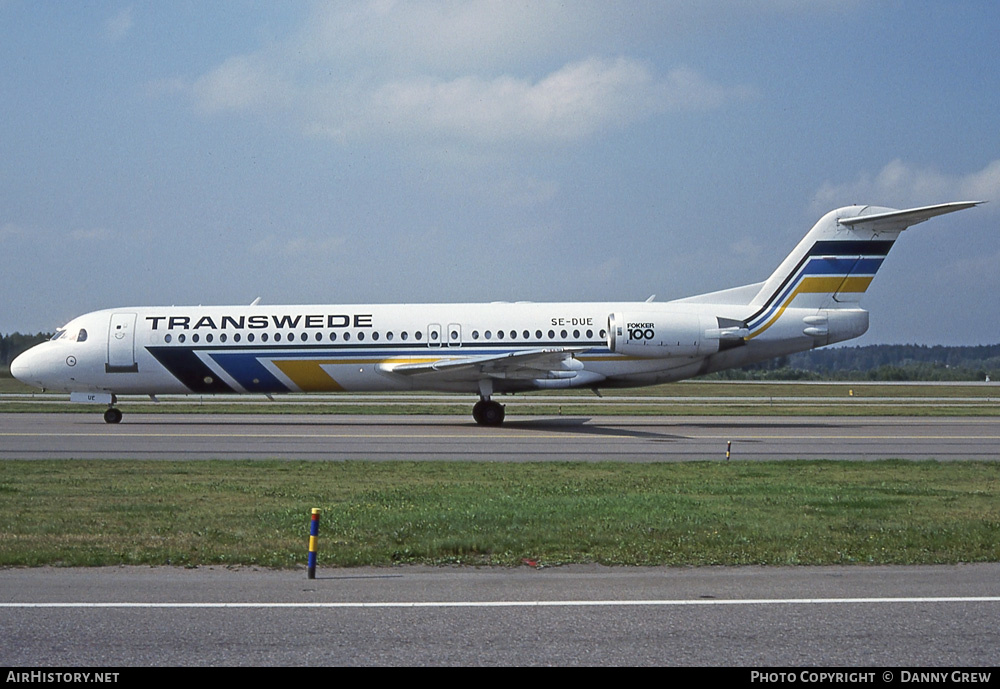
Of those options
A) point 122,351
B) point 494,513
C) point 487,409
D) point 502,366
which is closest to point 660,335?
point 502,366

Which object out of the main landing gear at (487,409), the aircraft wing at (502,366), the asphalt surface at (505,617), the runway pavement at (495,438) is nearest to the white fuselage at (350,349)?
the aircraft wing at (502,366)

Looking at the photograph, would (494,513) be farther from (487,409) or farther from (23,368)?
(23,368)

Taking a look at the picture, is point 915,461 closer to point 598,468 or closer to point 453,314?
point 598,468

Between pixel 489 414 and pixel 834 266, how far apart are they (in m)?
12.1

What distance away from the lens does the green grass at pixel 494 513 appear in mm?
9992

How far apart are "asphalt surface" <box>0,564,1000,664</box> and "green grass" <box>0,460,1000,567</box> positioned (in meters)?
0.63

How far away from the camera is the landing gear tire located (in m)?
30.0

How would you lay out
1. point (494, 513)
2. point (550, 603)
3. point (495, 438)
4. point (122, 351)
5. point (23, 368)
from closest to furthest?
point (550, 603)
point (494, 513)
point (495, 438)
point (122, 351)
point (23, 368)

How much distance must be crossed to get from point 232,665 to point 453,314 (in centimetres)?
2542

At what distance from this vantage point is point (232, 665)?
6.00 m

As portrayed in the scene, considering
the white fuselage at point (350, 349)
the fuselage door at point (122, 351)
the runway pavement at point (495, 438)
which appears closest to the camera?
the runway pavement at point (495, 438)

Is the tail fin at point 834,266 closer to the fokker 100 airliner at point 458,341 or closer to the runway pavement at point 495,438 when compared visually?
the fokker 100 airliner at point 458,341

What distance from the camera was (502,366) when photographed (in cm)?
2953

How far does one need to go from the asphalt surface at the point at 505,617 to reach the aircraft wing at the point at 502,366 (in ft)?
63.8
